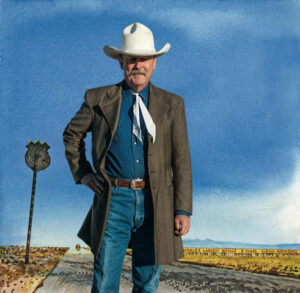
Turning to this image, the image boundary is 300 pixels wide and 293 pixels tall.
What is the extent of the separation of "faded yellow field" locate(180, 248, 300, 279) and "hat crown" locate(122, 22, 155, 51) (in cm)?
445

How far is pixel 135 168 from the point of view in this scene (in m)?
3.27

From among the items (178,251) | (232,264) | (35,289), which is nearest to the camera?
(178,251)

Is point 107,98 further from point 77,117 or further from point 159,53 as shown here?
point 159,53

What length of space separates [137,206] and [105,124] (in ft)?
2.04

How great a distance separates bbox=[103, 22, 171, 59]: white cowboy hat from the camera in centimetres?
324

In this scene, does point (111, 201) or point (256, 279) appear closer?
point (111, 201)

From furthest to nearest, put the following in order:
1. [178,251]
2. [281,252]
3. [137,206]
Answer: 1. [281,252]
2. [178,251]
3. [137,206]

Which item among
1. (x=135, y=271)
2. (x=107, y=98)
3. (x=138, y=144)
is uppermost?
(x=107, y=98)

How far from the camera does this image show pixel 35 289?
5.60 meters

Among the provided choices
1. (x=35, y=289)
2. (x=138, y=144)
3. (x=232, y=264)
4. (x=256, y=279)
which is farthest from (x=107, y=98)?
(x=232, y=264)

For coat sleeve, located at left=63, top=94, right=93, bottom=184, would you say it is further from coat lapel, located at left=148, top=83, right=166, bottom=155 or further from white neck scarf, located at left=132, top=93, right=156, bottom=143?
coat lapel, located at left=148, top=83, right=166, bottom=155

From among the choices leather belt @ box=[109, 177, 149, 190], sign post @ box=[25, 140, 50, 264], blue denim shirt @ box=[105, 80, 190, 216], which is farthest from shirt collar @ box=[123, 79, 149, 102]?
sign post @ box=[25, 140, 50, 264]

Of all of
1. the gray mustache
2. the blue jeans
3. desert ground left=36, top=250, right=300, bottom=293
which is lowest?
desert ground left=36, top=250, right=300, bottom=293

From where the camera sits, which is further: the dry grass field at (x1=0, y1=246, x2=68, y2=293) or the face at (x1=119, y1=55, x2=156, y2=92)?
the dry grass field at (x1=0, y1=246, x2=68, y2=293)
